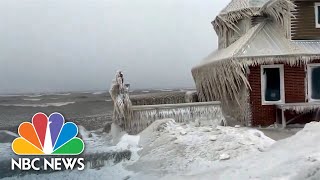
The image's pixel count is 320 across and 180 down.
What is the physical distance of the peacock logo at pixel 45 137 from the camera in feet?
28.4

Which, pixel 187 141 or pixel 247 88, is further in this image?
pixel 247 88

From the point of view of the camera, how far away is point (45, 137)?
28.2ft

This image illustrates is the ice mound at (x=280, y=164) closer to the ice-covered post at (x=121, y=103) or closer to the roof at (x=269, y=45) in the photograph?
the ice-covered post at (x=121, y=103)

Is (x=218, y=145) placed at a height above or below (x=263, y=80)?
below

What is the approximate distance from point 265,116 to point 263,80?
1.54m

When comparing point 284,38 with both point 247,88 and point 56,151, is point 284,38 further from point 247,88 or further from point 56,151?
point 56,151

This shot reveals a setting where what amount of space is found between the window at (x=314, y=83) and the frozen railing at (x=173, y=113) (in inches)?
168

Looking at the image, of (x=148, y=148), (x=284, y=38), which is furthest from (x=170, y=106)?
(x=284, y=38)

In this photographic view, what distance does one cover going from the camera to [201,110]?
14.3m

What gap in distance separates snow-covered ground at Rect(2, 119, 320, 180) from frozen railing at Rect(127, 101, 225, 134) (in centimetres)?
101

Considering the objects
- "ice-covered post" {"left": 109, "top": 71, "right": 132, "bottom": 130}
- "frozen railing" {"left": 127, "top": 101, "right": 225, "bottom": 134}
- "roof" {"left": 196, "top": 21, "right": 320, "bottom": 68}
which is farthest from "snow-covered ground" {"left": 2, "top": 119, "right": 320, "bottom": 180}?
"roof" {"left": 196, "top": 21, "right": 320, "bottom": 68}

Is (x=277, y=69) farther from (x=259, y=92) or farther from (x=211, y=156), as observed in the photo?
(x=211, y=156)

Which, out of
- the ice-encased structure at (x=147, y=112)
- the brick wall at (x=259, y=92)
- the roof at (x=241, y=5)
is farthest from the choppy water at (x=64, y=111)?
the brick wall at (x=259, y=92)

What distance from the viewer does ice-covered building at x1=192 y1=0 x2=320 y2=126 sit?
48.6 ft
